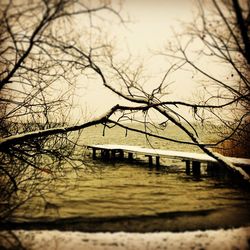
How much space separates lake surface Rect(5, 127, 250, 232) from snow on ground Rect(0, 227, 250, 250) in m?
0.99

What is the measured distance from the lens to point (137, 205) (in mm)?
6750

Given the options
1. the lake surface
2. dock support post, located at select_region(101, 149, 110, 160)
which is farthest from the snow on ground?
dock support post, located at select_region(101, 149, 110, 160)

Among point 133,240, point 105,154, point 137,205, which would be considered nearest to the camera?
point 133,240

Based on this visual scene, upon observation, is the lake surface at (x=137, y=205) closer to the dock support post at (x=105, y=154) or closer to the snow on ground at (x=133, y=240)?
the snow on ground at (x=133, y=240)

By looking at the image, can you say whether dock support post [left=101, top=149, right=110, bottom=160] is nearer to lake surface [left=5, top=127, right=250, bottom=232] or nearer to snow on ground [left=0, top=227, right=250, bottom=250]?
lake surface [left=5, top=127, right=250, bottom=232]

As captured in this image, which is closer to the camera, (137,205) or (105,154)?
(137,205)

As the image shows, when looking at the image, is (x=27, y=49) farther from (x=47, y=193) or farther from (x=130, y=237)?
(x=47, y=193)

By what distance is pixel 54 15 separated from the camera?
3723mm

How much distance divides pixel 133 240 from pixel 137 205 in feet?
9.38

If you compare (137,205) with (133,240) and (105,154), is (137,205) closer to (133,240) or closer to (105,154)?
(133,240)

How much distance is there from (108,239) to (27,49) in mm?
2478

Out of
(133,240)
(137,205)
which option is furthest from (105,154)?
(133,240)

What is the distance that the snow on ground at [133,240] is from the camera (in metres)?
3.68

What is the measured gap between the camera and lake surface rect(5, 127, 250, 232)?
17.4 feet
